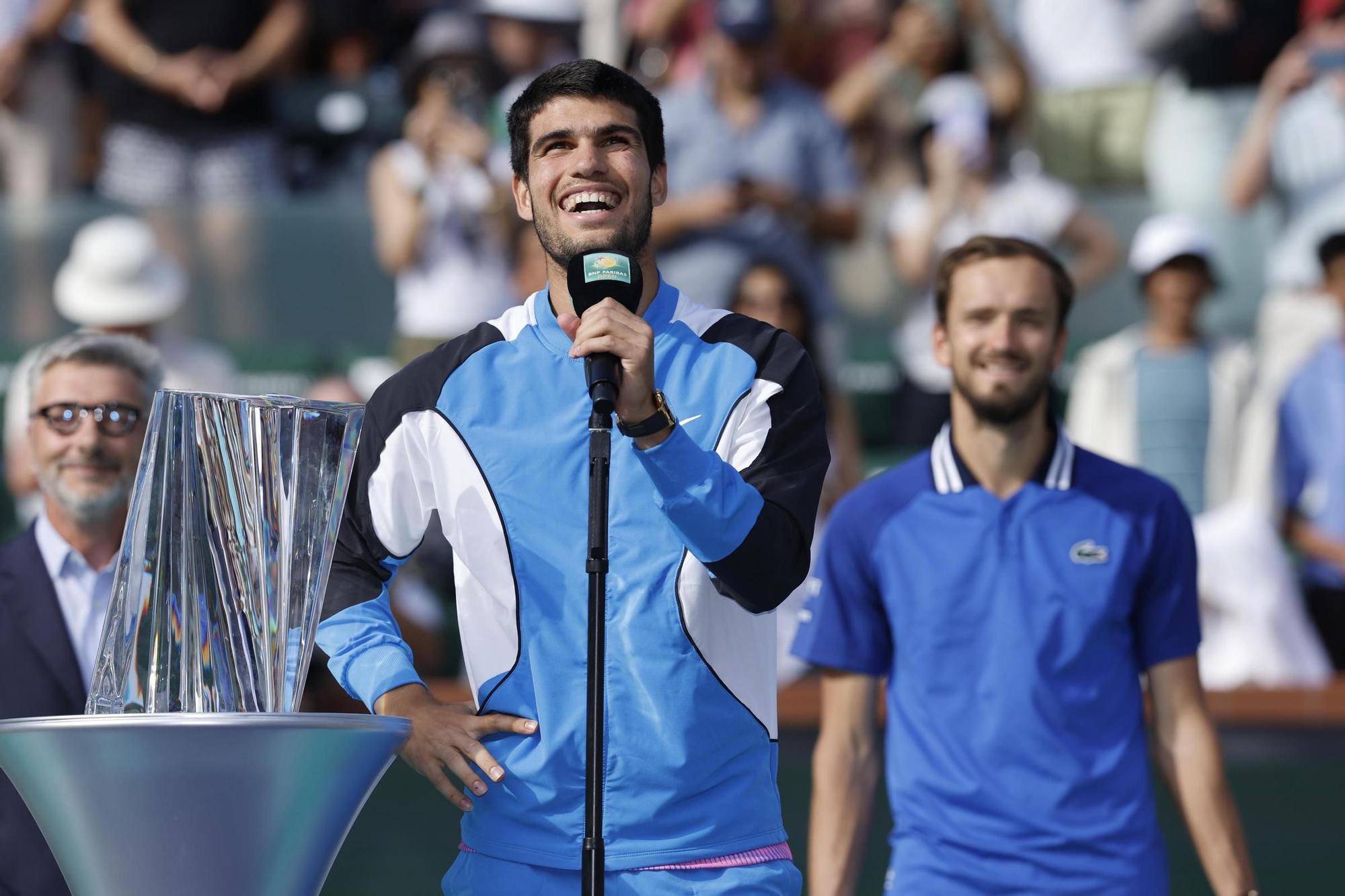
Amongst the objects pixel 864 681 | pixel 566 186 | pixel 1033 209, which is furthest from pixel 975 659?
pixel 1033 209

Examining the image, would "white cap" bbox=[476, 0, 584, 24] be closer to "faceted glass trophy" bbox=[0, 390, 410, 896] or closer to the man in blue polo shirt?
the man in blue polo shirt

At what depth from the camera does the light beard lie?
3561 mm

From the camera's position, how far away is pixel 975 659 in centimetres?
390

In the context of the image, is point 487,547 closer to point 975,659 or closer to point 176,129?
point 975,659

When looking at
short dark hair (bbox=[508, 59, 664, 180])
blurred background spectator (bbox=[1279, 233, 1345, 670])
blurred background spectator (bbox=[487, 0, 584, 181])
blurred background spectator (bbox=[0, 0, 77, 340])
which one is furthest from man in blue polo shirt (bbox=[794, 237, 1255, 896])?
blurred background spectator (bbox=[0, 0, 77, 340])

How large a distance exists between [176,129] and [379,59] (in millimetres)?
1103

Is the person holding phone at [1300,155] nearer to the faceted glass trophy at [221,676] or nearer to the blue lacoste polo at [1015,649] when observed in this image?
the blue lacoste polo at [1015,649]

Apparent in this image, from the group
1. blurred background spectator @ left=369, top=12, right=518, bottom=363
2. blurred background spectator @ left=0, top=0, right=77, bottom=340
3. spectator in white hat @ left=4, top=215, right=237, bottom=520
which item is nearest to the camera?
spectator in white hat @ left=4, top=215, right=237, bottom=520

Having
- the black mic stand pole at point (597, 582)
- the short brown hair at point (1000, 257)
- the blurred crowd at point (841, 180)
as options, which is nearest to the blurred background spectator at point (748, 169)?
the blurred crowd at point (841, 180)

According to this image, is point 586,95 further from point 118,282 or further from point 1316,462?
point 118,282

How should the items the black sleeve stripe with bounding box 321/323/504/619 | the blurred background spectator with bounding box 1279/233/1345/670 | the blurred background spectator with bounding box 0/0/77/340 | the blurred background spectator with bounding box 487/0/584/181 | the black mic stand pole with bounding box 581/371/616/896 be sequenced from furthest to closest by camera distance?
the blurred background spectator with bounding box 0/0/77/340 < the blurred background spectator with bounding box 487/0/584/181 < the blurred background spectator with bounding box 1279/233/1345/670 < the black sleeve stripe with bounding box 321/323/504/619 < the black mic stand pole with bounding box 581/371/616/896

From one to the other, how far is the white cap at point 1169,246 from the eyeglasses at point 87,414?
4035 millimetres

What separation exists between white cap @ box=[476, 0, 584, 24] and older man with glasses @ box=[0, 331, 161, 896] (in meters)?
4.49

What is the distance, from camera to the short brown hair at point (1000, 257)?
4.18 meters
